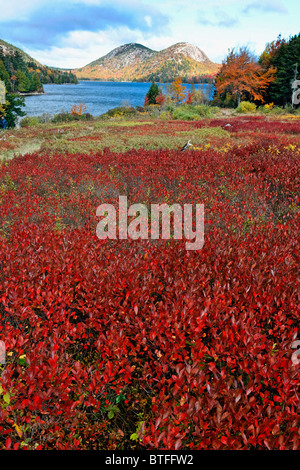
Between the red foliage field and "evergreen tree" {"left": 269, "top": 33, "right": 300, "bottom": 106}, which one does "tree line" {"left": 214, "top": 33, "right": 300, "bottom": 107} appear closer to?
"evergreen tree" {"left": 269, "top": 33, "right": 300, "bottom": 106}

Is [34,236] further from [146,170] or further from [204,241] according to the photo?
[146,170]

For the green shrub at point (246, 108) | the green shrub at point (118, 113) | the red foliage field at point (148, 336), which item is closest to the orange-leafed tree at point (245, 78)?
the green shrub at point (246, 108)

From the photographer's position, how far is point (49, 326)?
2.48 m

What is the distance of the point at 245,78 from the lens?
44656 millimetres

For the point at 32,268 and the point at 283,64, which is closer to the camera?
the point at 32,268

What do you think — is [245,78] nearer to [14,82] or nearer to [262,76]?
[262,76]

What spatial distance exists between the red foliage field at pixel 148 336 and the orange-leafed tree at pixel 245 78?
1822 inches

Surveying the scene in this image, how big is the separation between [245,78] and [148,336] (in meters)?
51.6

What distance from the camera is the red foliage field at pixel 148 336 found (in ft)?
5.65

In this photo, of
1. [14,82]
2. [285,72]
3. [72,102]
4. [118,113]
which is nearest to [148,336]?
[118,113]

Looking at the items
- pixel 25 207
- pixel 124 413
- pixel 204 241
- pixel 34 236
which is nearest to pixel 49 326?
pixel 124 413

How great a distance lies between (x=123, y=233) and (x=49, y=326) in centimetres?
224

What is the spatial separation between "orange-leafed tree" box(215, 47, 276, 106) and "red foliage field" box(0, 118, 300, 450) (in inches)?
1822

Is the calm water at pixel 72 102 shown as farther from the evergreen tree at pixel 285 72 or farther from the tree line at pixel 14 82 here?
the evergreen tree at pixel 285 72
